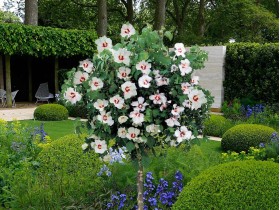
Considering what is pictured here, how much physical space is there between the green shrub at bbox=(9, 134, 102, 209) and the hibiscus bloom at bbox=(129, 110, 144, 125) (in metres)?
1.31

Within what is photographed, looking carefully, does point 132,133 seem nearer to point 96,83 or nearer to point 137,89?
point 137,89

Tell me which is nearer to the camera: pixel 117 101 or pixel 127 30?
pixel 117 101

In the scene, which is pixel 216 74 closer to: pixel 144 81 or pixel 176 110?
pixel 176 110

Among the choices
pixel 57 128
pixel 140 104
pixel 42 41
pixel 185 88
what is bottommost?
pixel 57 128

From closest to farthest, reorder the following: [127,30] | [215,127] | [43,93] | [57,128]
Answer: [127,30] < [215,127] < [57,128] < [43,93]

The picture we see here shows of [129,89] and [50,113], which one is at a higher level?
[129,89]

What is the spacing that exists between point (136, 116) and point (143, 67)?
1.03 feet

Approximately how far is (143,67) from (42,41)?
44.6 feet

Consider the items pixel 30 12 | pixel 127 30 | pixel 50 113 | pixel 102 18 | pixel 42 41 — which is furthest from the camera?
pixel 102 18

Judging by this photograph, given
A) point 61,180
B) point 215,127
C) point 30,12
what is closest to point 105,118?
point 61,180

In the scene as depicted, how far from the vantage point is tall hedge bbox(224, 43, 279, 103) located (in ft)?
42.0

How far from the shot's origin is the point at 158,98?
2.74 m

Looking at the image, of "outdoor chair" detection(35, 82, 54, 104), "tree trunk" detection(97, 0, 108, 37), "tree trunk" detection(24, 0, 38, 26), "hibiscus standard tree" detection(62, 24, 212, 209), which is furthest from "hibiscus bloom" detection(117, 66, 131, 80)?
"tree trunk" detection(97, 0, 108, 37)

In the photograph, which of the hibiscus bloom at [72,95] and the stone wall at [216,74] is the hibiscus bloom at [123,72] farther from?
the stone wall at [216,74]
